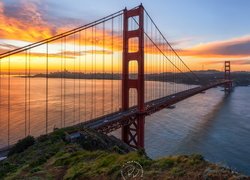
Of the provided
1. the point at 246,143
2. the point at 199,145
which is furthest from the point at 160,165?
the point at 246,143

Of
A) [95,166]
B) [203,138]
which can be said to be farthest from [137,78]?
[95,166]

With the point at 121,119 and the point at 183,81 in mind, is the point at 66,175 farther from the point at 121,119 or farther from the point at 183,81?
the point at 183,81

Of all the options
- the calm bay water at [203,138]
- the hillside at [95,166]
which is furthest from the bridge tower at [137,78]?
the hillside at [95,166]

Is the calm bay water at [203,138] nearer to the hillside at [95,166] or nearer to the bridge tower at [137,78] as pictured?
the bridge tower at [137,78]

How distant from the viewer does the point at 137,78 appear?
87.1 feet

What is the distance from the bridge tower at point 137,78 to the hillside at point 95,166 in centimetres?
1054

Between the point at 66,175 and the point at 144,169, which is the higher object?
the point at 144,169

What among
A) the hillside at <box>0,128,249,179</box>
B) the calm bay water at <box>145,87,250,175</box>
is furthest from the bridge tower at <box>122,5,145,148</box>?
the hillside at <box>0,128,249,179</box>

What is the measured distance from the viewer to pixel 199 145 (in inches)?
1134

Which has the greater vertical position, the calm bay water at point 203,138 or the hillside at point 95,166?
the hillside at point 95,166

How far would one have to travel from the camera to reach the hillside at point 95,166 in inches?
280

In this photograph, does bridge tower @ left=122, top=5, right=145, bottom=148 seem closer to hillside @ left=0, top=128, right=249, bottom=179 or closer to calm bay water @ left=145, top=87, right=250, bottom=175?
calm bay water @ left=145, top=87, right=250, bottom=175

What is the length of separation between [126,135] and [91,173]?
18.4 metres

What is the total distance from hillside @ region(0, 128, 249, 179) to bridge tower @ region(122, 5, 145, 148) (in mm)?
10541
